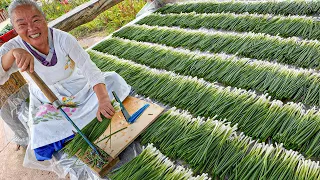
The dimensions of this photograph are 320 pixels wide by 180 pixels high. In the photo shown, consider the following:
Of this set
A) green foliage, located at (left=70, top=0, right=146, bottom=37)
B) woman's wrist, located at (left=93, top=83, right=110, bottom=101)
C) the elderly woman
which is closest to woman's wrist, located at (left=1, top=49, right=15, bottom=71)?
the elderly woman

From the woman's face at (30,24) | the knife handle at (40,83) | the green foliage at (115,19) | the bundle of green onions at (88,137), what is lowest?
the green foliage at (115,19)

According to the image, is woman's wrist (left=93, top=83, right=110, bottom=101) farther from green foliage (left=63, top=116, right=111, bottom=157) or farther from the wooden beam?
the wooden beam

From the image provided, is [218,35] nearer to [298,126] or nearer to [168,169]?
[298,126]

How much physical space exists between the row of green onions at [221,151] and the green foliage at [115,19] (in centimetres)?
510

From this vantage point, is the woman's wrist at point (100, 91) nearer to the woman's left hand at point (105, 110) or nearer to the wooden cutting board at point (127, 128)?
the woman's left hand at point (105, 110)

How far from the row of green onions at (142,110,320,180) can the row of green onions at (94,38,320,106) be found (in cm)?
55

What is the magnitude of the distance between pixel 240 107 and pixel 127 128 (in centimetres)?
99

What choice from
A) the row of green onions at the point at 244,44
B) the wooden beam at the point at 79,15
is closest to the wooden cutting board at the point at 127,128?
the row of green onions at the point at 244,44

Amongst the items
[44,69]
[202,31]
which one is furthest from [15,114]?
[202,31]

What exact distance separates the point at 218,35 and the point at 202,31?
33cm

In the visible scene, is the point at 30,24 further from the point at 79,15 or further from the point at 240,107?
the point at 79,15

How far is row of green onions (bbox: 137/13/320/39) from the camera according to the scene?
2803mm

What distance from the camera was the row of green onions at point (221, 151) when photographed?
5.20 feet

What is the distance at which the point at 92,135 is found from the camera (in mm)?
2029
